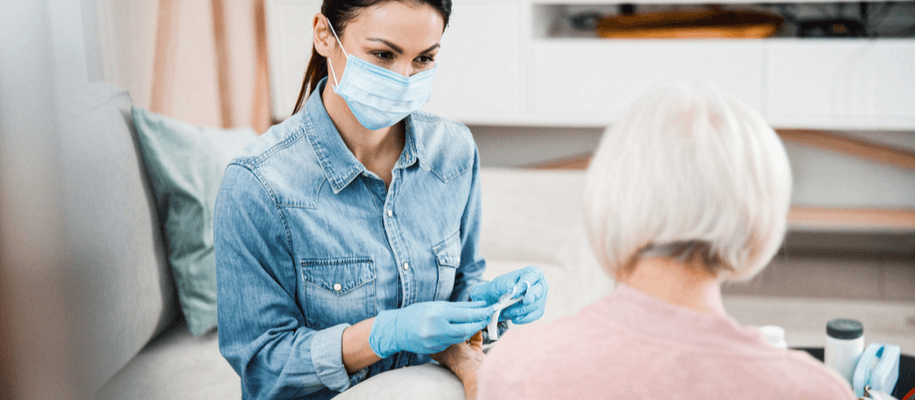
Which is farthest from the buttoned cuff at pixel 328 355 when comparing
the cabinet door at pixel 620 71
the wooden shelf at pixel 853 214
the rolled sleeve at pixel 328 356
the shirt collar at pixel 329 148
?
the cabinet door at pixel 620 71

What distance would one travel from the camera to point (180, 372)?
4.04 ft

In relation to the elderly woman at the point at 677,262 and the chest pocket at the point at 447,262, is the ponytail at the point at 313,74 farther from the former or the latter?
the elderly woman at the point at 677,262

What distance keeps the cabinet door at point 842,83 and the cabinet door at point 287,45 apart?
1598mm

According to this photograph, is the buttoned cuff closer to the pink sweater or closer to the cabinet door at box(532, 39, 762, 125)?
the pink sweater

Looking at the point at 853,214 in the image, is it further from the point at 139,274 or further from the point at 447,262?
the point at 139,274

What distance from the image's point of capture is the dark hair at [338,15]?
986 mm

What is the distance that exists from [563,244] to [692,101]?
1.23 m

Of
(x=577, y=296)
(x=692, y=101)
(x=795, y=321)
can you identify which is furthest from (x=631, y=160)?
(x=795, y=321)

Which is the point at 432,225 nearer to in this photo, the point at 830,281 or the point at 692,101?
the point at 692,101

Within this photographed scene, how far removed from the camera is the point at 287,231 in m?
0.98

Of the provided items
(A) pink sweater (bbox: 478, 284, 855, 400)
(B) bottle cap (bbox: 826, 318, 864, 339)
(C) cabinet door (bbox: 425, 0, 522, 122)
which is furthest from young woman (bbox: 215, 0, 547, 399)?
(C) cabinet door (bbox: 425, 0, 522, 122)

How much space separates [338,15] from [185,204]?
51 centimetres

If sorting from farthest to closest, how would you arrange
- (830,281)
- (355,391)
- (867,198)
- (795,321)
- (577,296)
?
(867,198) < (830,281) < (795,321) < (577,296) < (355,391)

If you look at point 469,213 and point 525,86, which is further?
point 525,86
